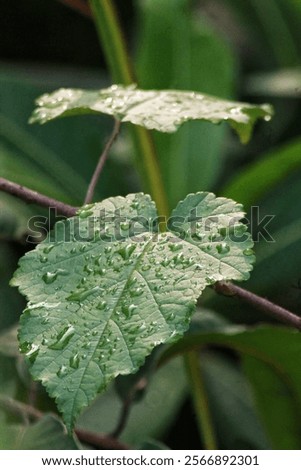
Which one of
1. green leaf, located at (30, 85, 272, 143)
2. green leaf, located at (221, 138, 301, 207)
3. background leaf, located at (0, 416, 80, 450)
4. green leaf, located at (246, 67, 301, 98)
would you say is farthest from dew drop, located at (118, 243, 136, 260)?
green leaf, located at (246, 67, 301, 98)

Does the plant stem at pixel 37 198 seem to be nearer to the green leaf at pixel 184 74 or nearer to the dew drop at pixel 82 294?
the dew drop at pixel 82 294

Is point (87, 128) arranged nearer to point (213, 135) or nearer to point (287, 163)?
point (213, 135)

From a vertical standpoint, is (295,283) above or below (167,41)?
below

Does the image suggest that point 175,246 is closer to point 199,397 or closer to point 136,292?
point 136,292

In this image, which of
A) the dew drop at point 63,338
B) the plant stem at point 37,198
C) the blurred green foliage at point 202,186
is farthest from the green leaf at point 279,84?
the dew drop at point 63,338
